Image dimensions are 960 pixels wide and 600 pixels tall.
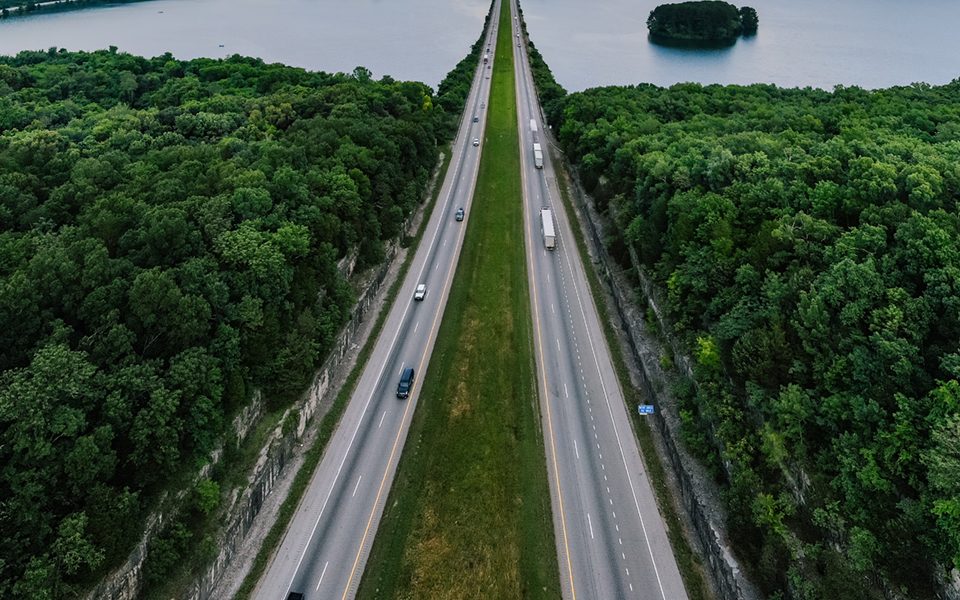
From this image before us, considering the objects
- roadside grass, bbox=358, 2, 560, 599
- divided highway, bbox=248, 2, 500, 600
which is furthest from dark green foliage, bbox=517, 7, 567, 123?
roadside grass, bbox=358, 2, 560, 599

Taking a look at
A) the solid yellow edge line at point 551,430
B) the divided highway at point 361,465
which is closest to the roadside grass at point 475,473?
the solid yellow edge line at point 551,430

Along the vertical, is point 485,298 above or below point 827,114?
below

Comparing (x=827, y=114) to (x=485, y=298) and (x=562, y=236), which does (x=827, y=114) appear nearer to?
(x=562, y=236)

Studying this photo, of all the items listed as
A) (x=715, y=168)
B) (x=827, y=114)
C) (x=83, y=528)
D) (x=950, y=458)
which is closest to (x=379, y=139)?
(x=715, y=168)

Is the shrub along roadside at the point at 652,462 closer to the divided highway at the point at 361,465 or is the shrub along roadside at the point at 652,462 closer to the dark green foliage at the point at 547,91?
the divided highway at the point at 361,465

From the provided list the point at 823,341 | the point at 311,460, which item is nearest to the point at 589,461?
the point at 823,341

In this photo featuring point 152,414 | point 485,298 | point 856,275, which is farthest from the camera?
point 485,298
